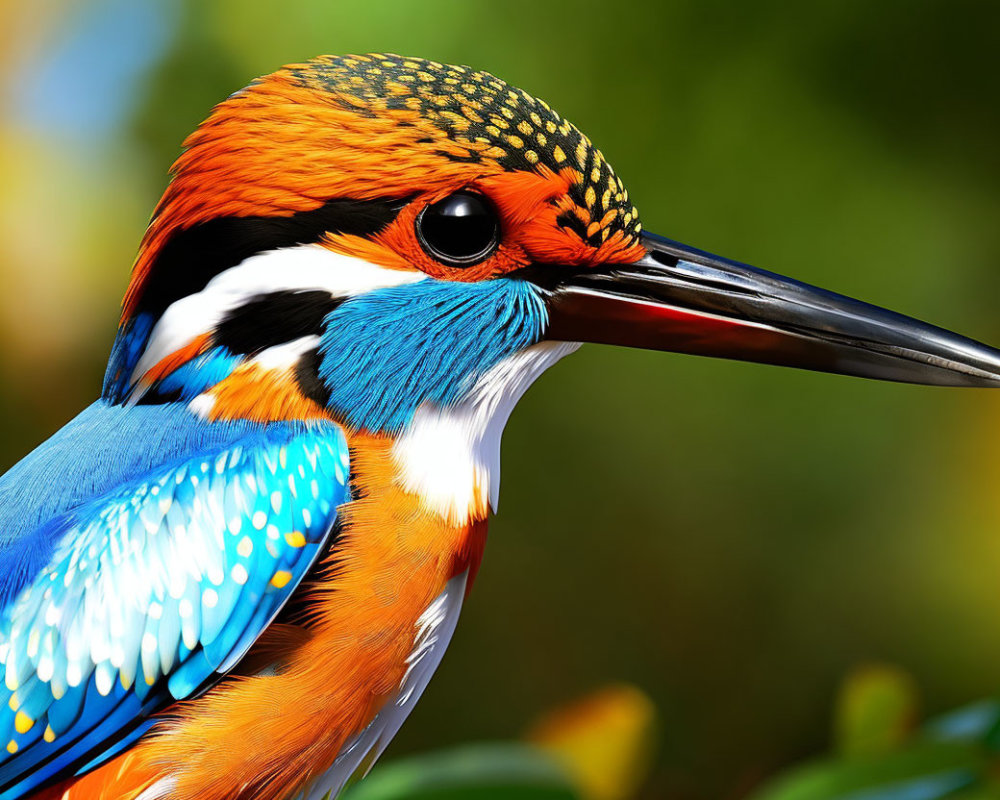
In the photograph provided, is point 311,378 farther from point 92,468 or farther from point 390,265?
point 92,468

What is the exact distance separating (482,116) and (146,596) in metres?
0.52

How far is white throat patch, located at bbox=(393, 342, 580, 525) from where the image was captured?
1.03 meters

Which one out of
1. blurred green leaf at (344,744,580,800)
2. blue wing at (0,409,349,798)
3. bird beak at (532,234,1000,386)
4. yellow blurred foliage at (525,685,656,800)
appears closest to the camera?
blue wing at (0,409,349,798)

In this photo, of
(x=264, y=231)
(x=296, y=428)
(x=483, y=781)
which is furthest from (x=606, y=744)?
(x=264, y=231)

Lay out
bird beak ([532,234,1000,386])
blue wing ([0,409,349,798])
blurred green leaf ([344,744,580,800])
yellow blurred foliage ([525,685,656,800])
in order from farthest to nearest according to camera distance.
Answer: yellow blurred foliage ([525,685,656,800]) < blurred green leaf ([344,744,580,800]) < bird beak ([532,234,1000,386]) < blue wing ([0,409,349,798])

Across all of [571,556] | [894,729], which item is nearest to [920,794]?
[894,729]

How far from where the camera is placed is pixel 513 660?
7.92 ft

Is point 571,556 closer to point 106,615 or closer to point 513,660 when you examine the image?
point 513,660

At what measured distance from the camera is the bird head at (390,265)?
96 centimetres

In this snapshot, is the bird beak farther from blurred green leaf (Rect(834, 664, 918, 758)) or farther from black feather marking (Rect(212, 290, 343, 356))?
blurred green leaf (Rect(834, 664, 918, 758))

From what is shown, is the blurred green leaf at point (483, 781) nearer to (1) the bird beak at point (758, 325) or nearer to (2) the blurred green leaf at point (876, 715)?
(2) the blurred green leaf at point (876, 715)

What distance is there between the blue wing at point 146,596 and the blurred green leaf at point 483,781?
350 millimetres

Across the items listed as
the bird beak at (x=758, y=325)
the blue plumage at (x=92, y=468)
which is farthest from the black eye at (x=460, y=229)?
the blue plumage at (x=92, y=468)

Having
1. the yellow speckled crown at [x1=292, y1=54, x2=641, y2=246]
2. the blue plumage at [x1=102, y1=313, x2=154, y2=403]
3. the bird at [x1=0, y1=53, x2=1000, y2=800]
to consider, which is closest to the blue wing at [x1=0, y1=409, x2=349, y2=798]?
the bird at [x1=0, y1=53, x2=1000, y2=800]
